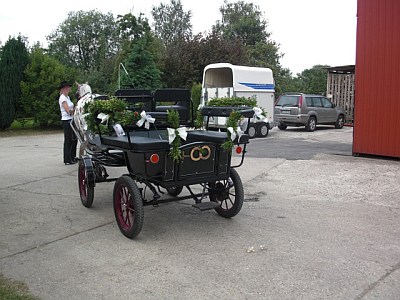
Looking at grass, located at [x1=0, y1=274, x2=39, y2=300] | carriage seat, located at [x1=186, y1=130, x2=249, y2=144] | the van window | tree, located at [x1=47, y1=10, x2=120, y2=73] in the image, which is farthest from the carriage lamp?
tree, located at [x1=47, y1=10, x2=120, y2=73]

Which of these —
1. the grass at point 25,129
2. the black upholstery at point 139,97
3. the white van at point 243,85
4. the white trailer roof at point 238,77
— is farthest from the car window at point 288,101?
the black upholstery at point 139,97

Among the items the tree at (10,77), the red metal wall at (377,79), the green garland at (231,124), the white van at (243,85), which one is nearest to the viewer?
the green garland at (231,124)

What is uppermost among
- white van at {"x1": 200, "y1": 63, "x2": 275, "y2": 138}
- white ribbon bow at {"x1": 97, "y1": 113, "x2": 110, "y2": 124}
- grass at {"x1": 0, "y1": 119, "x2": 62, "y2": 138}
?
white van at {"x1": 200, "y1": 63, "x2": 275, "y2": 138}

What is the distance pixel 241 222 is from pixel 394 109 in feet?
21.2

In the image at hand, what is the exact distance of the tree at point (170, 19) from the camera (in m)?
61.0

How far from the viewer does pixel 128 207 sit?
5203 millimetres

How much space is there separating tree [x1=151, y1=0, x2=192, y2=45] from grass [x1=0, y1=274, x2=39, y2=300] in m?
58.6

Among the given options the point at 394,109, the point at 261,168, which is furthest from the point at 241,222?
the point at 394,109

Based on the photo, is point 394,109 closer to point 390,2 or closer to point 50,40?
point 390,2

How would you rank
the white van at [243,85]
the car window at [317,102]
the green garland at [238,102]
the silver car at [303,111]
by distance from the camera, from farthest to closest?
the car window at [317,102] → the silver car at [303,111] → the white van at [243,85] → the green garland at [238,102]

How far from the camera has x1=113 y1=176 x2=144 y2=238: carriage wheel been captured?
4914mm

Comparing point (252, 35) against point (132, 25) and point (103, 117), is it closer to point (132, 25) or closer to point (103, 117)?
point (132, 25)

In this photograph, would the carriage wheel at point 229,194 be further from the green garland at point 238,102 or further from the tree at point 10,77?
the tree at point 10,77

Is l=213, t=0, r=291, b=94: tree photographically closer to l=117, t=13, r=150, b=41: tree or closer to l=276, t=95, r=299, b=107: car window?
l=117, t=13, r=150, b=41: tree
